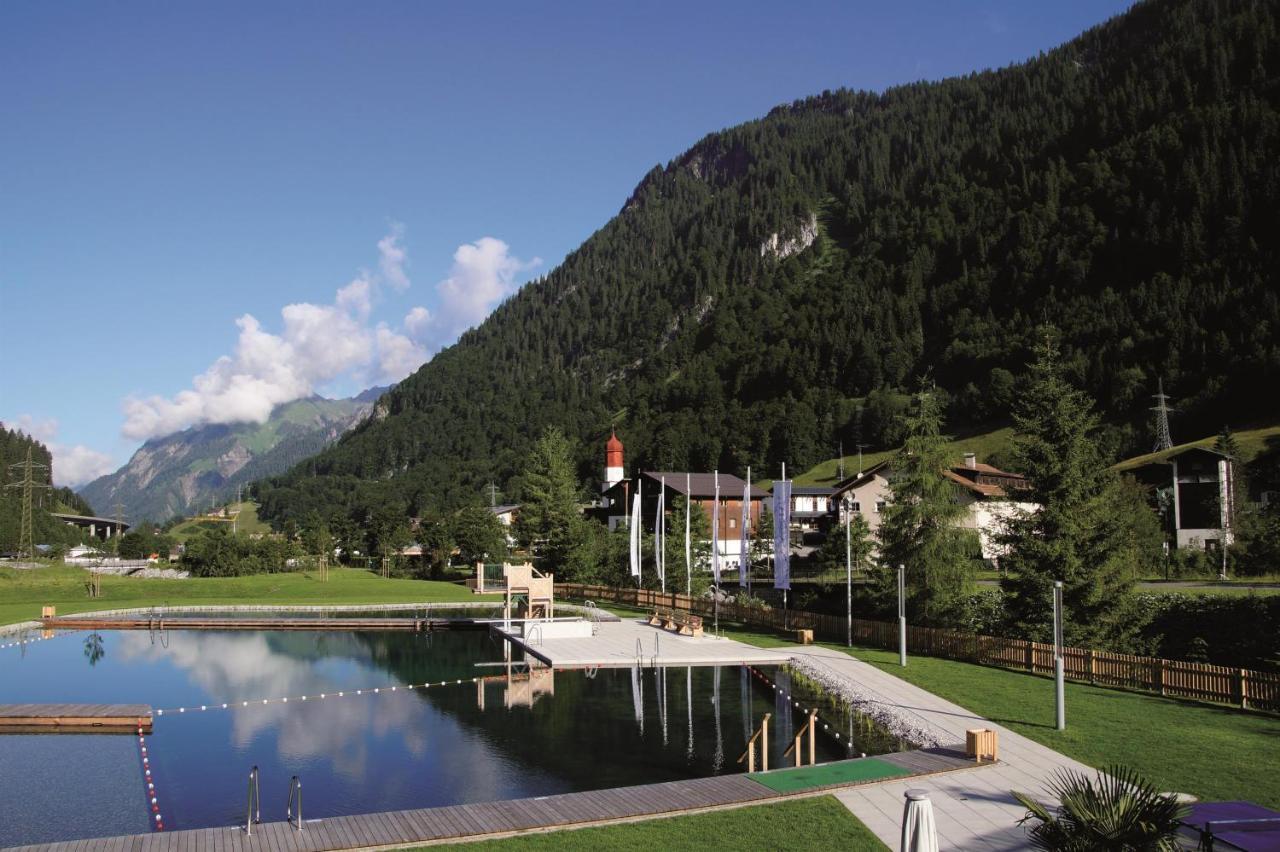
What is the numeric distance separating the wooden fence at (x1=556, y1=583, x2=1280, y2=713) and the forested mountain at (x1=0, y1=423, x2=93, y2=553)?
96062 millimetres

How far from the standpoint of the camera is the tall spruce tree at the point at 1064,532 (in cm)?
3394

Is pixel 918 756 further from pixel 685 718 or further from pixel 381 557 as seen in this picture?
pixel 381 557

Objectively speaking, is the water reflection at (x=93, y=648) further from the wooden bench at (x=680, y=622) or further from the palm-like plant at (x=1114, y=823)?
the palm-like plant at (x=1114, y=823)

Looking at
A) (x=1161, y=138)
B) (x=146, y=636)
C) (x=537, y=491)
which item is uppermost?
(x=1161, y=138)

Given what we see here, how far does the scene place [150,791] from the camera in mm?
20766

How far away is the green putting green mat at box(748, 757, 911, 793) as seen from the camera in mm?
18250

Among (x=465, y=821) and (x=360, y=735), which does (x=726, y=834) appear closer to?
(x=465, y=821)

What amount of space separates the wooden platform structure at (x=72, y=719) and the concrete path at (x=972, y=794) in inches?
825

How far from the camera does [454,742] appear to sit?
24.8 meters

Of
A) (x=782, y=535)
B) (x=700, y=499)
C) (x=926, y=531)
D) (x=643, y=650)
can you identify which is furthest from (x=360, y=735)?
(x=700, y=499)

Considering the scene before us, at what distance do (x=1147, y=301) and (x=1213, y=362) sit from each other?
885 inches

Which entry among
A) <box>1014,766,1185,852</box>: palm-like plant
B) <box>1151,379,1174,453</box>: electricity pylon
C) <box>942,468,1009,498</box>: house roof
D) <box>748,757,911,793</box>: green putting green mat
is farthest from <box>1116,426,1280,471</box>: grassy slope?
<box>1014,766,1185,852</box>: palm-like plant

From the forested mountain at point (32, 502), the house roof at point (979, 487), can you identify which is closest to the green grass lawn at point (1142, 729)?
the house roof at point (979, 487)

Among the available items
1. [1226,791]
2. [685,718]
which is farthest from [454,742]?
[1226,791]
